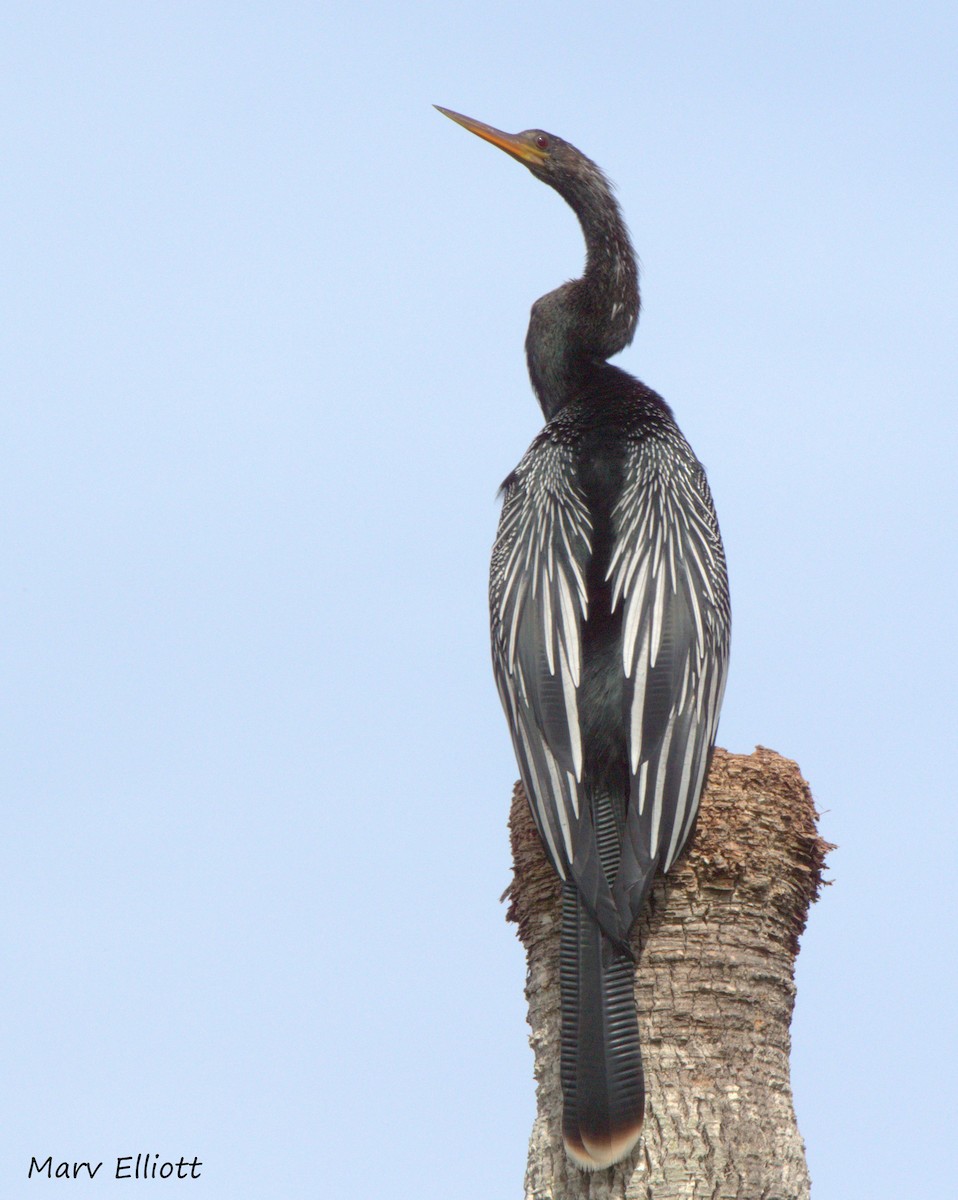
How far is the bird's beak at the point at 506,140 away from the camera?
871 cm

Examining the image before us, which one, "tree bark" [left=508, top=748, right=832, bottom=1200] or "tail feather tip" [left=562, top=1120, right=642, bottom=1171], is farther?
"tree bark" [left=508, top=748, right=832, bottom=1200]

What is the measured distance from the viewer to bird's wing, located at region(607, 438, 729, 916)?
5039 millimetres

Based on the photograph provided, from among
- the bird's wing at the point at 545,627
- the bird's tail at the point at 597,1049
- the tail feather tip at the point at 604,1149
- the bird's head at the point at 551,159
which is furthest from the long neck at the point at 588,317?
the tail feather tip at the point at 604,1149

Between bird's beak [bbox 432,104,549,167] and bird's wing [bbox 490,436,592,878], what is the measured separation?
258cm

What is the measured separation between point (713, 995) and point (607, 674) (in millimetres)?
1160

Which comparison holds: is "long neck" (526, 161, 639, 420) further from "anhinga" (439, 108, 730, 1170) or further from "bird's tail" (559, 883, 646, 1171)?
"bird's tail" (559, 883, 646, 1171)

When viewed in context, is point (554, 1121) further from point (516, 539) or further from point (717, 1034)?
point (516, 539)

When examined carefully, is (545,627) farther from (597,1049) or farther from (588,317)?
(588,317)

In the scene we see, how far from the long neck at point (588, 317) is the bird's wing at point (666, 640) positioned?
1213 mm

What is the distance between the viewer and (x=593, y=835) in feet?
16.6

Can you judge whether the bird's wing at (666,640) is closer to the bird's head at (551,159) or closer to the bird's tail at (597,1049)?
the bird's tail at (597,1049)

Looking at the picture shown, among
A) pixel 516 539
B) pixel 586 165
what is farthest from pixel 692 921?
pixel 586 165

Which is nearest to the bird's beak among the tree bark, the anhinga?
the anhinga

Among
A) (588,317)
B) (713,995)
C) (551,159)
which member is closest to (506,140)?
(551,159)
